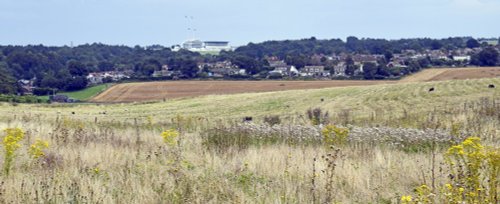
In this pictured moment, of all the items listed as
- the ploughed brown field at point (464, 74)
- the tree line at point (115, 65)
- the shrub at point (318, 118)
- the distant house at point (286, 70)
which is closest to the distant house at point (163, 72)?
the tree line at point (115, 65)

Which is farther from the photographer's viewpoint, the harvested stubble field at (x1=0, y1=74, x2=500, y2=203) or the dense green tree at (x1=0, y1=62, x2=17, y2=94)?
the dense green tree at (x1=0, y1=62, x2=17, y2=94)

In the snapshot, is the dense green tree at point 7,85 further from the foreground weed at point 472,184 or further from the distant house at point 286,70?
the foreground weed at point 472,184

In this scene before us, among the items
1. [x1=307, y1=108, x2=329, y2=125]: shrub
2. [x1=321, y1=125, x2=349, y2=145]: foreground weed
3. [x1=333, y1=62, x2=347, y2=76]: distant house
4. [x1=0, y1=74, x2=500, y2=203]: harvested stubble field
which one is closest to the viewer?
[x1=0, y1=74, x2=500, y2=203]: harvested stubble field

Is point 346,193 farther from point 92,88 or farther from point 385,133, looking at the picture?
point 92,88

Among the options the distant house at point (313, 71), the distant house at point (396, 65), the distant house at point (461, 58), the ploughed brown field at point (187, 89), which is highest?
the distant house at point (461, 58)

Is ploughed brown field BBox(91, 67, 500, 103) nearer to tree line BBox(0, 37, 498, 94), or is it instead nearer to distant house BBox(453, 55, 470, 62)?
tree line BBox(0, 37, 498, 94)

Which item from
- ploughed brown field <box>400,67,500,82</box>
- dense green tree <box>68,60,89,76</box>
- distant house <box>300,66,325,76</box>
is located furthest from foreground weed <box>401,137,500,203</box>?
dense green tree <box>68,60,89,76</box>

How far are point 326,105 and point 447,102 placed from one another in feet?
28.1

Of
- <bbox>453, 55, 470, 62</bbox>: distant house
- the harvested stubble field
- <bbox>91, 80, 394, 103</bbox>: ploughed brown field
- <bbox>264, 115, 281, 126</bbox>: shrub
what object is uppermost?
<bbox>453, 55, 470, 62</bbox>: distant house

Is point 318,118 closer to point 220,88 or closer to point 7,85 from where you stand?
point 220,88

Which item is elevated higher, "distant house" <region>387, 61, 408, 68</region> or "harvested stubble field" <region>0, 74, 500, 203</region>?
"harvested stubble field" <region>0, 74, 500, 203</region>

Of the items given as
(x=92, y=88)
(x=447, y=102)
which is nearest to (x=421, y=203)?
(x=447, y=102)

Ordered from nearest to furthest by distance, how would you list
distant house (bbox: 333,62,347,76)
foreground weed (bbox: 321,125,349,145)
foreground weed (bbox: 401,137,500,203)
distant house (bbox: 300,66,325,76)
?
foreground weed (bbox: 401,137,500,203)
foreground weed (bbox: 321,125,349,145)
distant house (bbox: 333,62,347,76)
distant house (bbox: 300,66,325,76)

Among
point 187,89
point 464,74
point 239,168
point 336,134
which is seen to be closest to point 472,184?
point 239,168
